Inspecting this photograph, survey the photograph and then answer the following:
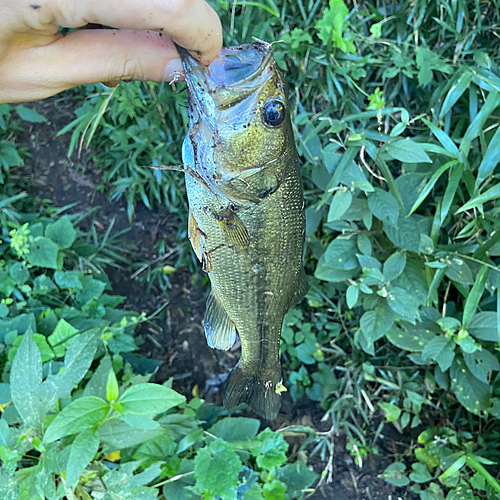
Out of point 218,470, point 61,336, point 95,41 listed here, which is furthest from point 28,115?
point 218,470

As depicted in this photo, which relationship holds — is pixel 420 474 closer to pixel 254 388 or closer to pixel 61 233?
pixel 254 388

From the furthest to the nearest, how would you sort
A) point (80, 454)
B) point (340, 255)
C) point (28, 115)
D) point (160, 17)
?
point (28, 115) < point (340, 255) < point (80, 454) < point (160, 17)

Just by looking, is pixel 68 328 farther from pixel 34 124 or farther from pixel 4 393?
pixel 34 124

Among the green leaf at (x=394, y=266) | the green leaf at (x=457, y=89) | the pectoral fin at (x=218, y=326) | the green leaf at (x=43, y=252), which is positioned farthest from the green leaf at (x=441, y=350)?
the green leaf at (x=43, y=252)

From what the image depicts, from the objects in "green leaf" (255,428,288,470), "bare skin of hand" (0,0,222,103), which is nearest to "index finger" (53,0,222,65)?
"bare skin of hand" (0,0,222,103)

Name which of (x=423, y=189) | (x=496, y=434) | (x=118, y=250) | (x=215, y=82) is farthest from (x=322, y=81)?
(x=496, y=434)

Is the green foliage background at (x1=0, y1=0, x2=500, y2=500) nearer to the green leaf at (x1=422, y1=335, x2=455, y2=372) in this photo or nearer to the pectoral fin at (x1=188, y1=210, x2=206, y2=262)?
the green leaf at (x1=422, y1=335, x2=455, y2=372)
